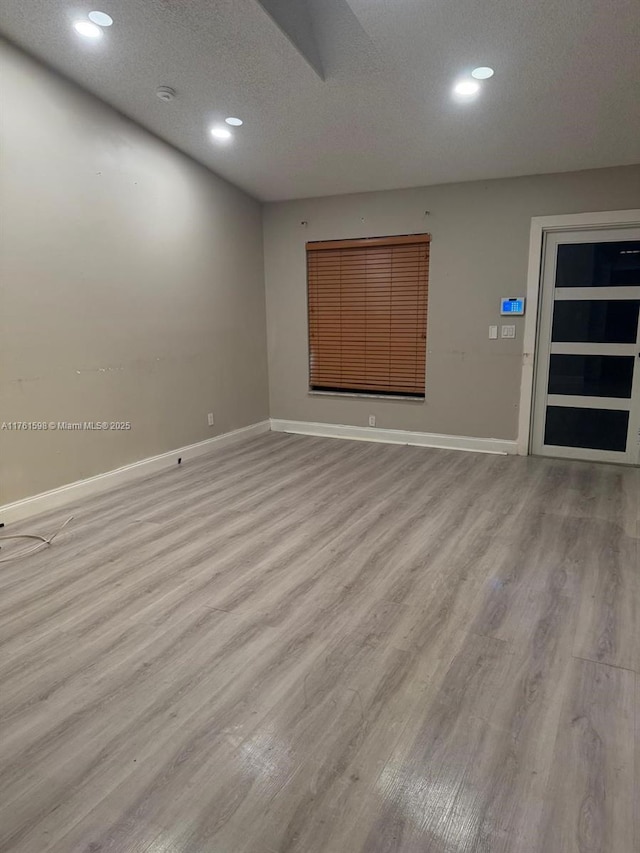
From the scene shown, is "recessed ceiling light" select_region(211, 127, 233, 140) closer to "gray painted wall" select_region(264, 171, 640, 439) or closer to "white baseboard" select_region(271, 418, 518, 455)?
"gray painted wall" select_region(264, 171, 640, 439)

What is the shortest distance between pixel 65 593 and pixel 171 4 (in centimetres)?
317

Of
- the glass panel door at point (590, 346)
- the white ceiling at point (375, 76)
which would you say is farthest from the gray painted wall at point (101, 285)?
the glass panel door at point (590, 346)

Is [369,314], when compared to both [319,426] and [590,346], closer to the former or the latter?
[319,426]

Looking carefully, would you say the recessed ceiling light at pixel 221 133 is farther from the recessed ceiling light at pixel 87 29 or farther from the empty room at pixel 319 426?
the recessed ceiling light at pixel 87 29

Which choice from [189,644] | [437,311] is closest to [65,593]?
[189,644]

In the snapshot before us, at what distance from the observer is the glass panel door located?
440cm

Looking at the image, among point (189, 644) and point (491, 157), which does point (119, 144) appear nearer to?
point (491, 157)

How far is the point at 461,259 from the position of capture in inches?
194

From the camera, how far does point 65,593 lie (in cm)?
252

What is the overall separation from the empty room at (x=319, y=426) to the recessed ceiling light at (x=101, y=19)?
27mm

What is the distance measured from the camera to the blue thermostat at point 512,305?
4.73 metres

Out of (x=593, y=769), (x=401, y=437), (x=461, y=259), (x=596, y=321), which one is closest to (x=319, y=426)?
(x=401, y=437)

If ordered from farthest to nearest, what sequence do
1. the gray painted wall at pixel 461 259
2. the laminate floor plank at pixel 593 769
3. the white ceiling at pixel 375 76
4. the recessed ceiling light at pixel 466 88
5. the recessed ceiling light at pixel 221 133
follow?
the gray painted wall at pixel 461 259 < the recessed ceiling light at pixel 221 133 < the recessed ceiling light at pixel 466 88 < the white ceiling at pixel 375 76 < the laminate floor plank at pixel 593 769

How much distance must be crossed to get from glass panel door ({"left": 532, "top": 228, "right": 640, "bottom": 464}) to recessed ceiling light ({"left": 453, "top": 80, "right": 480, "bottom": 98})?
1.75 meters
